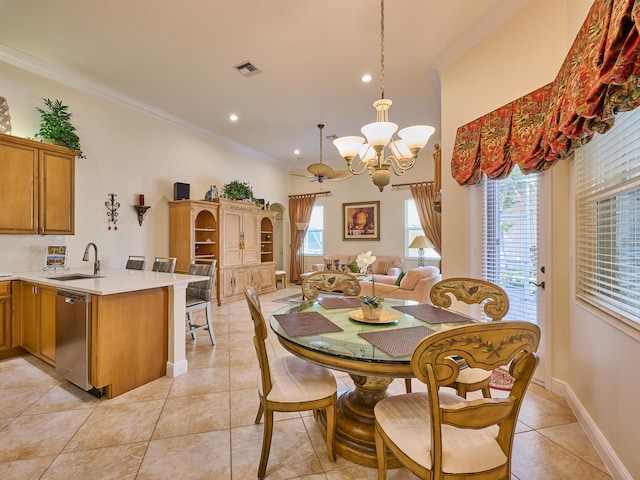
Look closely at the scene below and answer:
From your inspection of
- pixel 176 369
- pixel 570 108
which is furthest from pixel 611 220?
pixel 176 369

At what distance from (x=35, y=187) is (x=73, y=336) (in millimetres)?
1928

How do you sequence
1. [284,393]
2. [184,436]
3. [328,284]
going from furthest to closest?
[328,284] → [184,436] → [284,393]

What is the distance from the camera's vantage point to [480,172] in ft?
9.14

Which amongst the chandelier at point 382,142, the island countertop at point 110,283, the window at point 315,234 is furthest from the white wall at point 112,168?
the chandelier at point 382,142

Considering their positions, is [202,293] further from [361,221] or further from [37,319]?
[361,221]

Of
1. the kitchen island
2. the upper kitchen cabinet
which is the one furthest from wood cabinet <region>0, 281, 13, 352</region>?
the upper kitchen cabinet

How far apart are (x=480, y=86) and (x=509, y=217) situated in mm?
1322

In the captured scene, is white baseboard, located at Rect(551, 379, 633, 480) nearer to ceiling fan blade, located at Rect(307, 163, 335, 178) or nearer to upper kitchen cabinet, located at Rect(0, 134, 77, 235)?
ceiling fan blade, located at Rect(307, 163, 335, 178)

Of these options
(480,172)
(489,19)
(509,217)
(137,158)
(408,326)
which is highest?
(489,19)

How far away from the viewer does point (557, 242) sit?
7.76 feet

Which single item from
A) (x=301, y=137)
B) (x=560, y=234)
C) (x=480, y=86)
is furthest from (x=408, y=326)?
(x=301, y=137)

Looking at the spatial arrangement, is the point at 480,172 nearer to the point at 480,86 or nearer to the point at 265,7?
the point at 480,86

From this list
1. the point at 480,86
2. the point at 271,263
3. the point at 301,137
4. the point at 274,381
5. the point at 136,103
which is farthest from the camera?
the point at 271,263

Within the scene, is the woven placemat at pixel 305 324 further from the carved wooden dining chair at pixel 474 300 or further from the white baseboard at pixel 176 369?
the white baseboard at pixel 176 369
